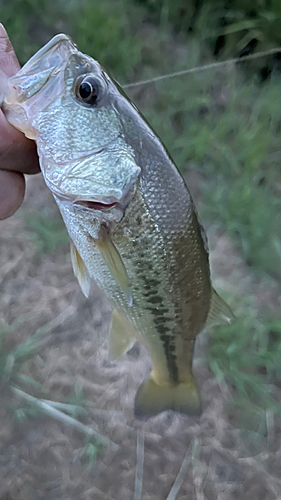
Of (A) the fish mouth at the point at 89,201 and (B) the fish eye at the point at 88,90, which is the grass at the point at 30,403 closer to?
(A) the fish mouth at the point at 89,201

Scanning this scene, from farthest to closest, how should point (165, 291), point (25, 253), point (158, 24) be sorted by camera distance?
point (158, 24) → point (25, 253) → point (165, 291)

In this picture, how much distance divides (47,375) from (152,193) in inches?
45.1

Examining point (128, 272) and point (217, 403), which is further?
point (217, 403)

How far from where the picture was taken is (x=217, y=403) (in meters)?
1.71

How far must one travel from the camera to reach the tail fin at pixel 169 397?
4.21 ft

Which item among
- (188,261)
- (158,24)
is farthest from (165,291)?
(158,24)

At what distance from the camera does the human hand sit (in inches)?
31.0

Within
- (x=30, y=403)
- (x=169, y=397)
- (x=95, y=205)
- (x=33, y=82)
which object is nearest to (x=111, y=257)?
(x=95, y=205)

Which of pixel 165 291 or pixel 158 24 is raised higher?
pixel 158 24

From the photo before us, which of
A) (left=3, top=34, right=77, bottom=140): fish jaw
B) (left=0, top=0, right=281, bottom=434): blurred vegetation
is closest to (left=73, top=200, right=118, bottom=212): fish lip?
(left=3, top=34, right=77, bottom=140): fish jaw

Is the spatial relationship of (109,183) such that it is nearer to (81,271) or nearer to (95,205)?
(95,205)

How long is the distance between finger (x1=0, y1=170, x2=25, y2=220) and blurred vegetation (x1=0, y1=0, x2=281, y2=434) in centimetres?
84

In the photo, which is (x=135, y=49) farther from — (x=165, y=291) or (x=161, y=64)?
(x=165, y=291)

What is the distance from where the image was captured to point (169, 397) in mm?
1292
